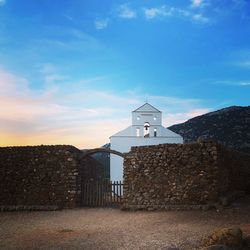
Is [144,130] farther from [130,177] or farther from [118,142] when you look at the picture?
[130,177]

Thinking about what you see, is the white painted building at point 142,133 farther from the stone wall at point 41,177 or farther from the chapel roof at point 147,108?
the stone wall at point 41,177

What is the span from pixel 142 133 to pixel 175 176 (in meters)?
26.8

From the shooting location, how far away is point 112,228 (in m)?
12.6

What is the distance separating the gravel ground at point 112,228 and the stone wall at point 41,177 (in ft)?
5.19

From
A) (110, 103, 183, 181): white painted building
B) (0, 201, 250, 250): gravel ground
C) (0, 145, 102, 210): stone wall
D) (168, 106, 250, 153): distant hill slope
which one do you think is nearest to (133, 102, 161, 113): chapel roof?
(110, 103, 183, 181): white painted building

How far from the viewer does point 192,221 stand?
44.3 feet

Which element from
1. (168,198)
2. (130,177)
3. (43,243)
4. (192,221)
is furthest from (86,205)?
(43,243)

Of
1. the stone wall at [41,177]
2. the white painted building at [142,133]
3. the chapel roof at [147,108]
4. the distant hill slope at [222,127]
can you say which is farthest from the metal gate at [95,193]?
the distant hill slope at [222,127]

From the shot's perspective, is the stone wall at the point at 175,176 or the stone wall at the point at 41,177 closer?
the stone wall at the point at 175,176

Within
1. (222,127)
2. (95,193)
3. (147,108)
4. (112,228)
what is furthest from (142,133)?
(112,228)

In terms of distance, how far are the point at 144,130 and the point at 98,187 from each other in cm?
2531

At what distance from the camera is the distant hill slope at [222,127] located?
60050 millimetres

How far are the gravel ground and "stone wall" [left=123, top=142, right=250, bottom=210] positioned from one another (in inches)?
39.7

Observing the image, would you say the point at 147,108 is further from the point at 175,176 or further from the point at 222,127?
the point at 175,176
